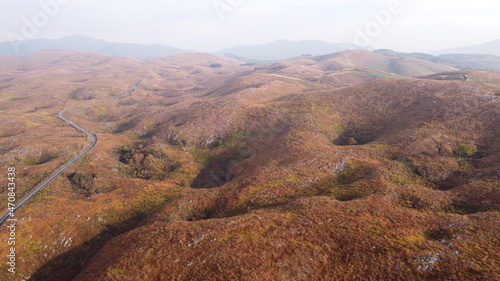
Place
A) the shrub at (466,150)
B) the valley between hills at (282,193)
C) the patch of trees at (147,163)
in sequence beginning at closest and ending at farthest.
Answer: the valley between hills at (282,193) < the shrub at (466,150) < the patch of trees at (147,163)

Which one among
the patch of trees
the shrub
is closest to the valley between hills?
the shrub

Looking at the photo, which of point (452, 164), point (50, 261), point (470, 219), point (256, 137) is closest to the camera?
point (470, 219)

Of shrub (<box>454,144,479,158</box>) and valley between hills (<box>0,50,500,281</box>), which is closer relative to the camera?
valley between hills (<box>0,50,500,281</box>)

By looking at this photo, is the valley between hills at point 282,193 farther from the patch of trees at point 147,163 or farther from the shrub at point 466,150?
the patch of trees at point 147,163

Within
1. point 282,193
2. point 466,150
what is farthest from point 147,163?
point 466,150

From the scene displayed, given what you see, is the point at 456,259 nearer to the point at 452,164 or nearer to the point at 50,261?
the point at 452,164

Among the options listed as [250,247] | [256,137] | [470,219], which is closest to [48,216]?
[250,247]

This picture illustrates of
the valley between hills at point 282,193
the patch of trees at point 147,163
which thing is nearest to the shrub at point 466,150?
the valley between hills at point 282,193

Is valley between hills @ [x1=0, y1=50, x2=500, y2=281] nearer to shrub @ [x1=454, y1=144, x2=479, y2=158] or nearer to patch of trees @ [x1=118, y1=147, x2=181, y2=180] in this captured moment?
shrub @ [x1=454, y1=144, x2=479, y2=158]

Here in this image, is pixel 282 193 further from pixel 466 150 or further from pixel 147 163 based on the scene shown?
pixel 147 163
